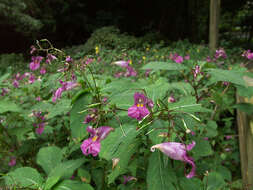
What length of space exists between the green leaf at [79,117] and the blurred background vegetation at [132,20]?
373 inches

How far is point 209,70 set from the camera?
53.1 inches

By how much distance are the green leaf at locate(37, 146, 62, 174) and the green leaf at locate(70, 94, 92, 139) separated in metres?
0.39

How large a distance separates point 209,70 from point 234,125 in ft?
7.77

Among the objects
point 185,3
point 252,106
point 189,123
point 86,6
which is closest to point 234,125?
point 252,106

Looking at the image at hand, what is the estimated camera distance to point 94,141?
2.88 feet

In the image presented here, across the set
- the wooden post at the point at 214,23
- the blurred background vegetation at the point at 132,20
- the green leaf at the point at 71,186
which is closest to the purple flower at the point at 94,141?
the green leaf at the point at 71,186

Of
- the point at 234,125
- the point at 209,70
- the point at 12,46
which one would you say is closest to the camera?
the point at 209,70

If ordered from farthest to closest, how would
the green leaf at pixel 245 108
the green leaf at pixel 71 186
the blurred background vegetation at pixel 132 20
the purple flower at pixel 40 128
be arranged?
1. the blurred background vegetation at pixel 132 20
2. the purple flower at pixel 40 128
3. the green leaf at pixel 245 108
4. the green leaf at pixel 71 186

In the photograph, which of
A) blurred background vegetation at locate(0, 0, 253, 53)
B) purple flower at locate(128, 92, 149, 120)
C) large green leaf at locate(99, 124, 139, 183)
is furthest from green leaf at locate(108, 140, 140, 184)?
blurred background vegetation at locate(0, 0, 253, 53)

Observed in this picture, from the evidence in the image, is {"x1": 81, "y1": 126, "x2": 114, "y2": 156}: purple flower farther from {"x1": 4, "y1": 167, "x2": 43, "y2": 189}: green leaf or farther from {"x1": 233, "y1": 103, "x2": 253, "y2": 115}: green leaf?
{"x1": 233, "y1": 103, "x2": 253, "y2": 115}: green leaf

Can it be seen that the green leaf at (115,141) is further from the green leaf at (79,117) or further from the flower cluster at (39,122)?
the flower cluster at (39,122)

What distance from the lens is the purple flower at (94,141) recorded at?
86cm

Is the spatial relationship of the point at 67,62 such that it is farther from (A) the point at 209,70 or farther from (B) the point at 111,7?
(B) the point at 111,7

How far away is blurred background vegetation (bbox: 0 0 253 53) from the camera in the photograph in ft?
34.2
